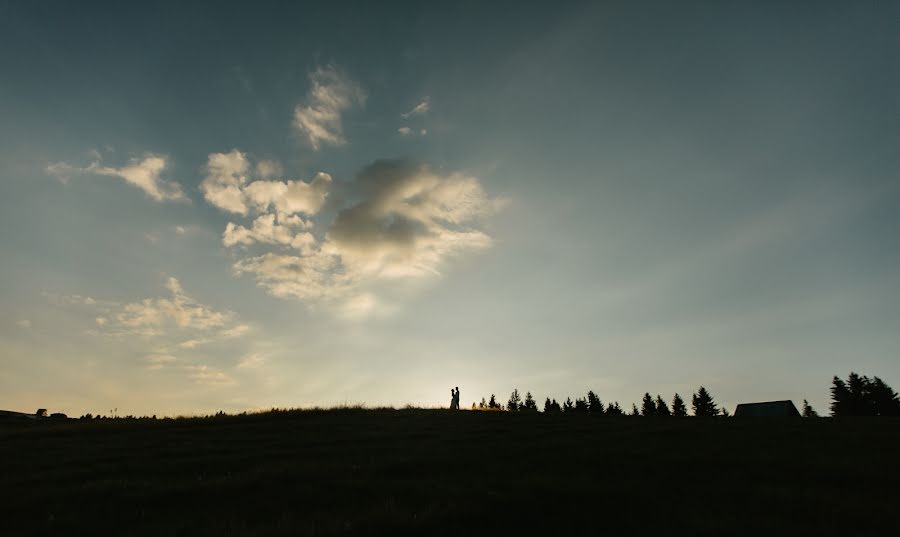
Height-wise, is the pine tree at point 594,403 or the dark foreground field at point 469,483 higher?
the pine tree at point 594,403

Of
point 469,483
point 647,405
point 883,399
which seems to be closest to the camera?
point 469,483

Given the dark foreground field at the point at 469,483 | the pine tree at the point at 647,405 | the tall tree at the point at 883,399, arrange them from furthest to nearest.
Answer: the pine tree at the point at 647,405
the tall tree at the point at 883,399
the dark foreground field at the point at 469,483

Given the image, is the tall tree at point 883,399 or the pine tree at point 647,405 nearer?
the tall tree at point 883,399

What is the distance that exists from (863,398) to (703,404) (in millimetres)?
35063

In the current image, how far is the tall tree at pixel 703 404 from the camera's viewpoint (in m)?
120

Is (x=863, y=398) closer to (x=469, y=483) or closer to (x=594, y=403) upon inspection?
(x=594, y=403)

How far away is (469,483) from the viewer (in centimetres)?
1174

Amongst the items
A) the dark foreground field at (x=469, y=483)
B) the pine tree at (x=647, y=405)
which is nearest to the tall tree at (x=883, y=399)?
the pine tree at (x=647, y=405)

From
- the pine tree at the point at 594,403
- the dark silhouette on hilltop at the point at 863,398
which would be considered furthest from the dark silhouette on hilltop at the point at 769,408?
the pine tree at the point at 594,403

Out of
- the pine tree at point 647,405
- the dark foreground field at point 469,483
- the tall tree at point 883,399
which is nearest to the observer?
the dark foreground field at point 469,483

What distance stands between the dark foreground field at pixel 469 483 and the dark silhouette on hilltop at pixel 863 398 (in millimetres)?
86135

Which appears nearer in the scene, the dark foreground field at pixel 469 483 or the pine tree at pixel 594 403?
the dark foreground field at pixel 469 483

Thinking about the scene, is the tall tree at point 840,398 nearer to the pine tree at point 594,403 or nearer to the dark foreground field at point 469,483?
the pine tree at point 594,403

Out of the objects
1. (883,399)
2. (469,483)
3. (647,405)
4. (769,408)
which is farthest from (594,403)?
(469,483)
